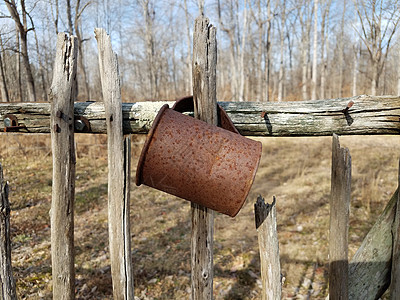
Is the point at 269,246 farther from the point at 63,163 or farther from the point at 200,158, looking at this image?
the point at 63,163

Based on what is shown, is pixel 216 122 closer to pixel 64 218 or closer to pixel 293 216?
pixel 64 218

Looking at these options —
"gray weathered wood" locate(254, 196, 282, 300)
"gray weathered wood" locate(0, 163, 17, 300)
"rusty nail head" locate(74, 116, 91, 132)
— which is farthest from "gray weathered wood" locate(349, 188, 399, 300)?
"gray weathered wood" locate(0, 163, 17, 300)

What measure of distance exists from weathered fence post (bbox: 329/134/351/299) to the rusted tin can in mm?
492

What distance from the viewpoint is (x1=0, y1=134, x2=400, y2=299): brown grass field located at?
3225 millimetres

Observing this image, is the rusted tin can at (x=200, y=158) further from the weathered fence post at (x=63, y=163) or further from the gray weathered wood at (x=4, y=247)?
the gray weathered wood at (x=4, y=247)

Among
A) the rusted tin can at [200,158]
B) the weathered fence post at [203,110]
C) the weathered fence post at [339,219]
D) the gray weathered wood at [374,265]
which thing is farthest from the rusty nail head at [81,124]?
the gray weathered wood at [374,265]

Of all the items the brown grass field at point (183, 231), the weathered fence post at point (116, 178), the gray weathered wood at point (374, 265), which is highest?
the weathered fence post at point (116, 178)

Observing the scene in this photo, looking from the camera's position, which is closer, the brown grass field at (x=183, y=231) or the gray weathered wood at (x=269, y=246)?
the gray weathered wood at (x=269, y=246)

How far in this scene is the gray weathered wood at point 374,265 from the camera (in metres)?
1.59

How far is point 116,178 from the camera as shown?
149cm

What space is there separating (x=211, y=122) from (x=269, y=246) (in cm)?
70

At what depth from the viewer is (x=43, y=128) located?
159 cm

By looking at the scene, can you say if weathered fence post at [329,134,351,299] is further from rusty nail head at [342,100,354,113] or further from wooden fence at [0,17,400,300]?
rusty nail head at [342,100,354,113]

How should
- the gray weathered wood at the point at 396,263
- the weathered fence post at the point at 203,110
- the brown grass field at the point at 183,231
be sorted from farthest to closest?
1. the brown grass field at the point at 183,231
2. the gray weathered wood at the point at 396,263
3. the weathered fence post at the point at 203,110
